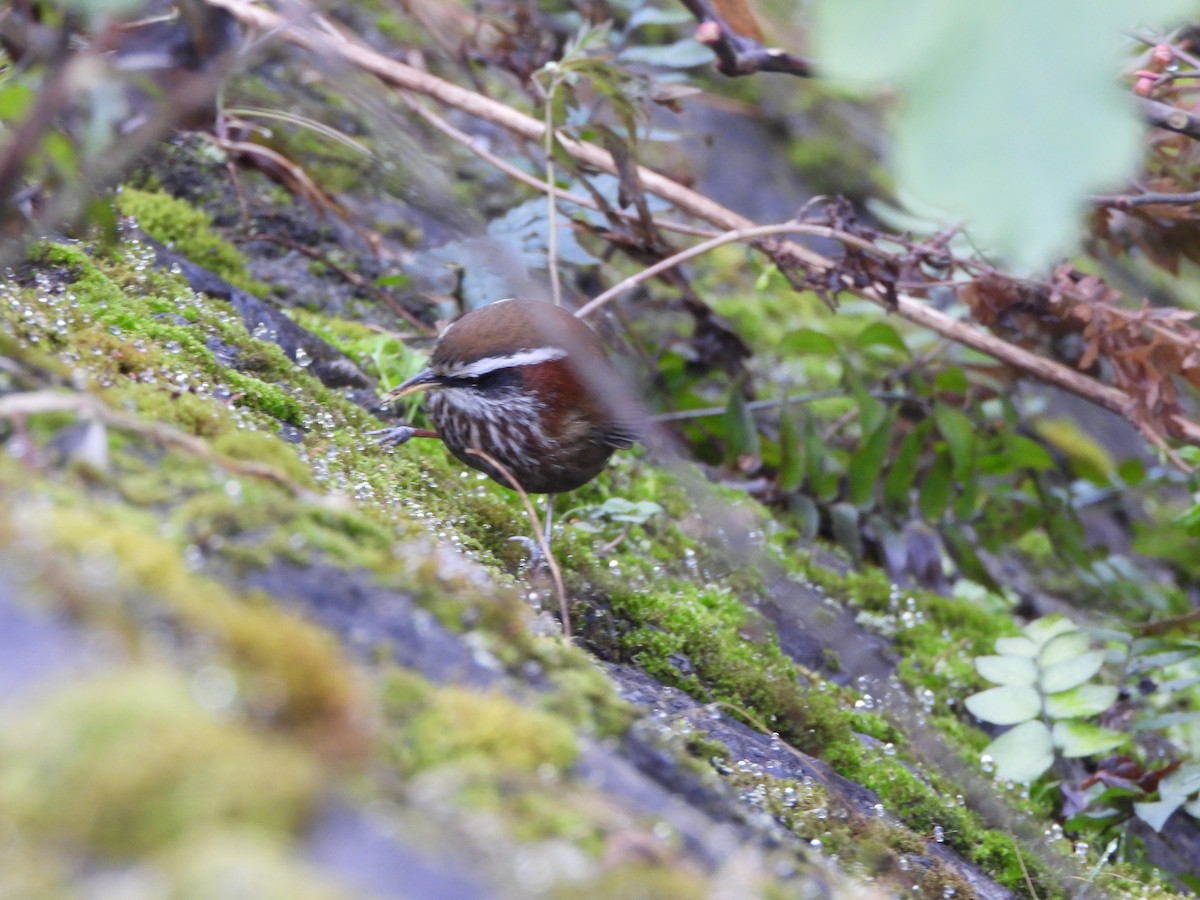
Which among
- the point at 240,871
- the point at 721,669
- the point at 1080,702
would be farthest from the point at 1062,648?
the point at 240,871

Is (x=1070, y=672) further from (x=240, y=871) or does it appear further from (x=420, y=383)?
(x=240, y=871)

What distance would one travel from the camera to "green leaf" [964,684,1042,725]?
4.02 m

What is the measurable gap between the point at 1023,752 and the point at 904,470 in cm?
174

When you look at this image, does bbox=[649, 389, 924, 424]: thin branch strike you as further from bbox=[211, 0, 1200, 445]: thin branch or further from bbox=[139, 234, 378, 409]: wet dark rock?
bbox=[139, 234, 378, 409]: wet dark rock

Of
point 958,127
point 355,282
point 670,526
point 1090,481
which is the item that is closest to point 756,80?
point 1090,481

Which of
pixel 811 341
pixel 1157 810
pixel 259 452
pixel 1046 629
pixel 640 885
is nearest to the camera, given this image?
pixel 640 885

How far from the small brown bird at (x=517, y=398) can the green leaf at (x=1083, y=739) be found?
1.84 m

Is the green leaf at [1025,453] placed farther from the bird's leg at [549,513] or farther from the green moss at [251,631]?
the green moss at [251,631]

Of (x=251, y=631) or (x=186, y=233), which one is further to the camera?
(x=186, y=233)

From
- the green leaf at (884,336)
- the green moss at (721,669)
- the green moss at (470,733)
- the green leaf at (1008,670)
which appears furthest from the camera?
the green leaf at (884,336)

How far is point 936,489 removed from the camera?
543 cm

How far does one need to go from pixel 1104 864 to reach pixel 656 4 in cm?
703

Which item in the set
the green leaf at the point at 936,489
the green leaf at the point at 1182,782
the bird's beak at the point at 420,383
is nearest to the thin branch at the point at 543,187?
the bird's beak at the point at 420,383

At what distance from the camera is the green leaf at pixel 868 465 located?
528cm
